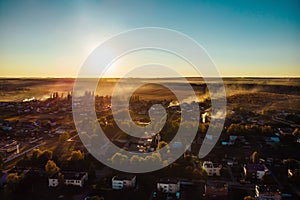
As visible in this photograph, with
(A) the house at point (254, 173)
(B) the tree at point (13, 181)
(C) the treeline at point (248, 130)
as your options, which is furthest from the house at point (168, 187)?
(C) the treeline at point (248, 130)

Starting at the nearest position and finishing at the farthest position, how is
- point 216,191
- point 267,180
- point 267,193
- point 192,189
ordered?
1. point 267,193
2. point 216,191
3. point 192,189
4. point 267,180

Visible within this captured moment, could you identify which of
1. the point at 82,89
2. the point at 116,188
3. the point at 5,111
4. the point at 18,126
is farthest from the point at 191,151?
the point at 82,89

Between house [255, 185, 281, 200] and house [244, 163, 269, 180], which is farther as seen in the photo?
house [244, 163, 269, 180]

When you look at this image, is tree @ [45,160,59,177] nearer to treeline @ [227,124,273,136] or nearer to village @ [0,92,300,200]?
village @ [0,92,300,200]

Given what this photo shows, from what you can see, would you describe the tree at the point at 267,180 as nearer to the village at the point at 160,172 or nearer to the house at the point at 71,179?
the village at the point at 160,172

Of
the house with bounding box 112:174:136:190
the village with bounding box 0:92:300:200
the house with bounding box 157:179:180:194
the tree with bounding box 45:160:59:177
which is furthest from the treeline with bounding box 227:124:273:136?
the tree with bounding box 45:160:59:177

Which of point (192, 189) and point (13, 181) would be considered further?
point (192, 189)

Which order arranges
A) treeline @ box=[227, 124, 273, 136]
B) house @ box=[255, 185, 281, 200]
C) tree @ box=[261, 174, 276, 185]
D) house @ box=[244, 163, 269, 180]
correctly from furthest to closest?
treeline @ box=[227, 124, 273, 136], house @ box=[244, 163, 269, 180], tree @ box=[261, 174, 276, 185], house @ box=[255, 185, 281, 200]

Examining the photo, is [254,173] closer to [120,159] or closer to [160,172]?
[160,172]

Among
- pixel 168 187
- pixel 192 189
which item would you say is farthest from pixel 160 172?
pixel 192 189
